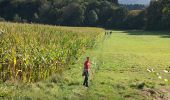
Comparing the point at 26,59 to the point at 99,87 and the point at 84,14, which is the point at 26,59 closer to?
the point at 99,87

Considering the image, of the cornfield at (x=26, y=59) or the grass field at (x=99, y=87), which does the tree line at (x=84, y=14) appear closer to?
the grass field at (x=99, y=87)

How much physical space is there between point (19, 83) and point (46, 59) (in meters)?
2.70

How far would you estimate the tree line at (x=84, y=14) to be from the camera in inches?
3593

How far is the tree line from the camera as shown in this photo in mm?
91250

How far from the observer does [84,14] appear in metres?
114

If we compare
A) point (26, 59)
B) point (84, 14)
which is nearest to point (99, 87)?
point (26, 59)

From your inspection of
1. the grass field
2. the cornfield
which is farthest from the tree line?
the cornfield

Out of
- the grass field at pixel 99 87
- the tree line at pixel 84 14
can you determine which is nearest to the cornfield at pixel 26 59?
the grass field at pixel 99 87

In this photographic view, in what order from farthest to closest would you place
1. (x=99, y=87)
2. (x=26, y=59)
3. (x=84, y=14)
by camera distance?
(x=84, y=14) < (x=99, y=87) < (x=26, y=59)

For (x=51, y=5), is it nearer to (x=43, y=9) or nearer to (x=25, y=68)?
(x=43, y=9)

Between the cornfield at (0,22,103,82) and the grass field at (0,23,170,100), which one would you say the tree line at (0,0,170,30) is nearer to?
the grass field at (0,23,170,100)

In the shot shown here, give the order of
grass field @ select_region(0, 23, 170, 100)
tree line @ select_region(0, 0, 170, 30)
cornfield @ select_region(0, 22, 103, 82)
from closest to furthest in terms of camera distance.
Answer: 1. grass field @ select_region(0, 23, 170, 100)
2. cornfield @ select_region(0, 22, 103, 82)
3. tree line @ select_region(0, 0, 170, 30)

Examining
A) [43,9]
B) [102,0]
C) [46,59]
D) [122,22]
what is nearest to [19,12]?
[43,9]

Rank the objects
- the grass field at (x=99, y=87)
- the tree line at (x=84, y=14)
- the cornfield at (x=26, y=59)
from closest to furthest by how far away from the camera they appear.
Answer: the grass field at (x=99, y=87), the cornfield at (x=26, y=59), the tree line at (x=84, y=14)
